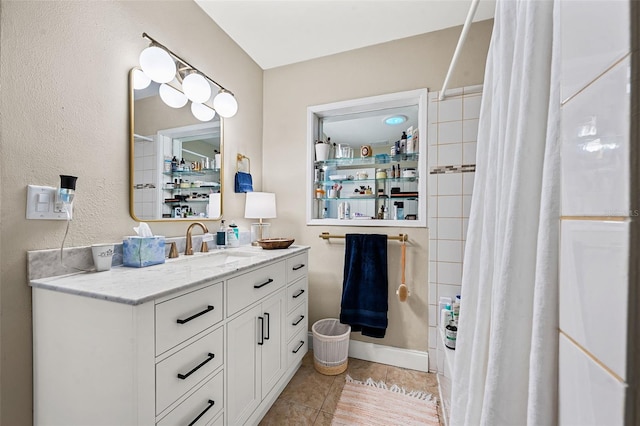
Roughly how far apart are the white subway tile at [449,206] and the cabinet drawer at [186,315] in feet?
4.88

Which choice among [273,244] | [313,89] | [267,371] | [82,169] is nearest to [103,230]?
[82,169]

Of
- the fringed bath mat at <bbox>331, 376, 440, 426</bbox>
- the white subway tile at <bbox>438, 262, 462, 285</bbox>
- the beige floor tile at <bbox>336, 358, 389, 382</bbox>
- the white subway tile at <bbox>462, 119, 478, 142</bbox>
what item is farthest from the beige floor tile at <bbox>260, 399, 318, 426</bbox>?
the white subway tile at <bbox>462, 119, 478, 142</bbox>

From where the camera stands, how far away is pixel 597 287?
0.29 m

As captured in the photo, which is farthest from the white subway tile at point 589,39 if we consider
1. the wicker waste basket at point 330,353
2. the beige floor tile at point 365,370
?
the beige floor tile at point 365,370

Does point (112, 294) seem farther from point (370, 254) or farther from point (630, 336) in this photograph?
point (370, 254)

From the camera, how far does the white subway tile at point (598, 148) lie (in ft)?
0.86

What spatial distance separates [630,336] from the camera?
25 centimetres

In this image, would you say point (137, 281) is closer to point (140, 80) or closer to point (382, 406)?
point (140, 80)

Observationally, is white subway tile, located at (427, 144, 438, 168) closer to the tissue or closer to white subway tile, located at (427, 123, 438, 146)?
white subway tile, located at (427, 123, 438, 146)

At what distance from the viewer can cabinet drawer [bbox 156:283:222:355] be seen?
33.4 inches

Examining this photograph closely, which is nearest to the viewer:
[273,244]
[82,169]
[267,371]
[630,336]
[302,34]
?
[630,336]

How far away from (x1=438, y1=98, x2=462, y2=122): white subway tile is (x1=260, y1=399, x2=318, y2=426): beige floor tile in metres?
2.00

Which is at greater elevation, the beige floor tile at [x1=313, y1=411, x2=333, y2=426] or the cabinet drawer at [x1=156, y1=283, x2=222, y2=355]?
the cabinet drawer at [x1=156, y1=283, x2=222, y2=355]

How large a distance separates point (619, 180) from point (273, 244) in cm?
161
